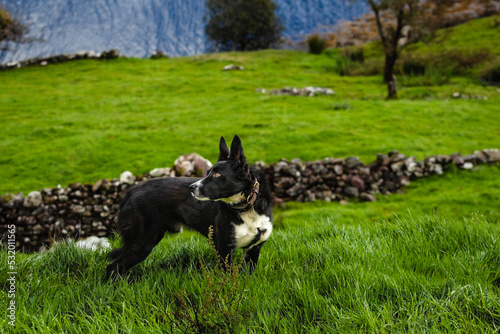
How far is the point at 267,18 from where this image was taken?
47594mm

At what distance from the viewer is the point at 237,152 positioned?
140 inches

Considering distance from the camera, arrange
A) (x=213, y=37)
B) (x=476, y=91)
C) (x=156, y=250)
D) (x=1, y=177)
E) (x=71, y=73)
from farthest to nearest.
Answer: (x=213, y=37) < (x=71, y=73) < (x=476, y=91) < (x=1, y=177) < (x=156, y=250)

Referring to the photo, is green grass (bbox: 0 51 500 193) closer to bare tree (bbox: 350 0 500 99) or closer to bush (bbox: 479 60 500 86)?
bush (bbox: 479 60 500 86)

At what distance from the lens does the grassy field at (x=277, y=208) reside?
2938mm

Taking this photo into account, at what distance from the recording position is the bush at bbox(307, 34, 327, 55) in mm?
37244

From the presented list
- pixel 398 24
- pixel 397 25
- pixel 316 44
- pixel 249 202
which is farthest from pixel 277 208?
pixel 316 44

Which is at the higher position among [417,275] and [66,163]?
[417,275]

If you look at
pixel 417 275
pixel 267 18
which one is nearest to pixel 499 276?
pixel 417 275

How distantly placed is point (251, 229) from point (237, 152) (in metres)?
0.86

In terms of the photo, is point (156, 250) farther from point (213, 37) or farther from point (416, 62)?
point (213, 37)

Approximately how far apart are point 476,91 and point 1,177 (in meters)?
23.8

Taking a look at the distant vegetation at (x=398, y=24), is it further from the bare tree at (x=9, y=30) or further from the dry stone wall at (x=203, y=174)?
the bare tree at (x=9, y=30)

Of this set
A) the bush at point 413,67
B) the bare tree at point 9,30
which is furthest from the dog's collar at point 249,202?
the bare tree at point 9,30

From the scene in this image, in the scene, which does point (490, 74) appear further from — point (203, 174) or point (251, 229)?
point (251, 229)
